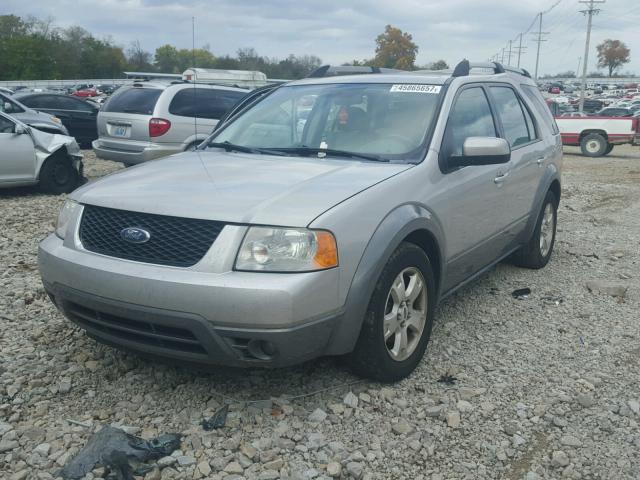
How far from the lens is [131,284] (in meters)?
3.01

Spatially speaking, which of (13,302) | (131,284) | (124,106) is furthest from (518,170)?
(124,106)

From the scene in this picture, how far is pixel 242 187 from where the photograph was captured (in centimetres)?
332

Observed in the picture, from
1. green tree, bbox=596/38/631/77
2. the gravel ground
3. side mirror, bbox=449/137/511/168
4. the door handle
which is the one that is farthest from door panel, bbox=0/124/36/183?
green tree, bbox=596/38/631/77

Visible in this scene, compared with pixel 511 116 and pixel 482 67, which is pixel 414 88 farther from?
pixel 482 67

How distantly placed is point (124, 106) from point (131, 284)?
8498 mm

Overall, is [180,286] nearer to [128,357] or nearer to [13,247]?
[128,357]

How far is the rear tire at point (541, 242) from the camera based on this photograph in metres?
5.89

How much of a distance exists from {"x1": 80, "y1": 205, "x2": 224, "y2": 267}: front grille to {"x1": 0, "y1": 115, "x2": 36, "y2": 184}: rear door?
6.85 meters

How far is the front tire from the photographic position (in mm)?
3322

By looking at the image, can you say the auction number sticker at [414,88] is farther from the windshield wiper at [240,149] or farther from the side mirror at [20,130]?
the side mirror at [20,130]

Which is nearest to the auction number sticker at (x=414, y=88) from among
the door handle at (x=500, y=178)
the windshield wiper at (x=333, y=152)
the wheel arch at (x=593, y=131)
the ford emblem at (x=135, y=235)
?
the windshield wiper at (x=333, y=152)

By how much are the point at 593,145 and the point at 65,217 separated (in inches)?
823

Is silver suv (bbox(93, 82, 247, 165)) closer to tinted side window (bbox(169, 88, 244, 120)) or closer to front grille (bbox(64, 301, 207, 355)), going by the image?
tinted side window (bbox(169, 88, 244, 120))

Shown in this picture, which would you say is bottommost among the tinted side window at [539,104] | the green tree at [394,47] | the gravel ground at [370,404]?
the gravel ground at [370,404]
